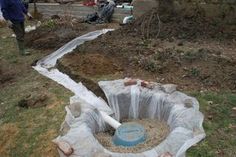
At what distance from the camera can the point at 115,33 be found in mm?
8547

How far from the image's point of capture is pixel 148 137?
488 cm

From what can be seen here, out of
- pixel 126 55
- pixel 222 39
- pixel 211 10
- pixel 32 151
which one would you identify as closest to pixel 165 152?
pixel 32 151

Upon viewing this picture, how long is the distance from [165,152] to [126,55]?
318cm

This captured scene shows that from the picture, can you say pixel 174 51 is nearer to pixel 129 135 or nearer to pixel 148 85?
pixel 148 85

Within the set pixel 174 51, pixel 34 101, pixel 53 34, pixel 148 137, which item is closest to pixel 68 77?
A: pixel 34 101

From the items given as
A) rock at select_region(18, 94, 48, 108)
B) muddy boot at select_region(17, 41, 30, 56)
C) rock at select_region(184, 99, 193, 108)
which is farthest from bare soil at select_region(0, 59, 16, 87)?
rock at select_region(184, 99, 193, 108)

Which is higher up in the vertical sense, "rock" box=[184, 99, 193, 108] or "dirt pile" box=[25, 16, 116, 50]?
"rock" box=[184, 99, 193, 108]

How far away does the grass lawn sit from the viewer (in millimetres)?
4562

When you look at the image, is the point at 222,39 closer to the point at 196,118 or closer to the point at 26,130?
the point at 196,118

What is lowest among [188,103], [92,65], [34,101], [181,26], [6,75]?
[6,75]

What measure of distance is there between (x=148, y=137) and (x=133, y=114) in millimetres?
705

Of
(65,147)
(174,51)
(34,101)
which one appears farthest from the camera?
(174,51)

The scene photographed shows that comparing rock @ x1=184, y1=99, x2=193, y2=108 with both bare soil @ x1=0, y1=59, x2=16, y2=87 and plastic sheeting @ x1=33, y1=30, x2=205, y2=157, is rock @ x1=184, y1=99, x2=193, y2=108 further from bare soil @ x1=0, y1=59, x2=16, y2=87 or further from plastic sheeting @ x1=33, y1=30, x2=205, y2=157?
bare soil @ x1=0, y1=59, x2=16, y2=87

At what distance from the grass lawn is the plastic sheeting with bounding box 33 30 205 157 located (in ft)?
0.59
